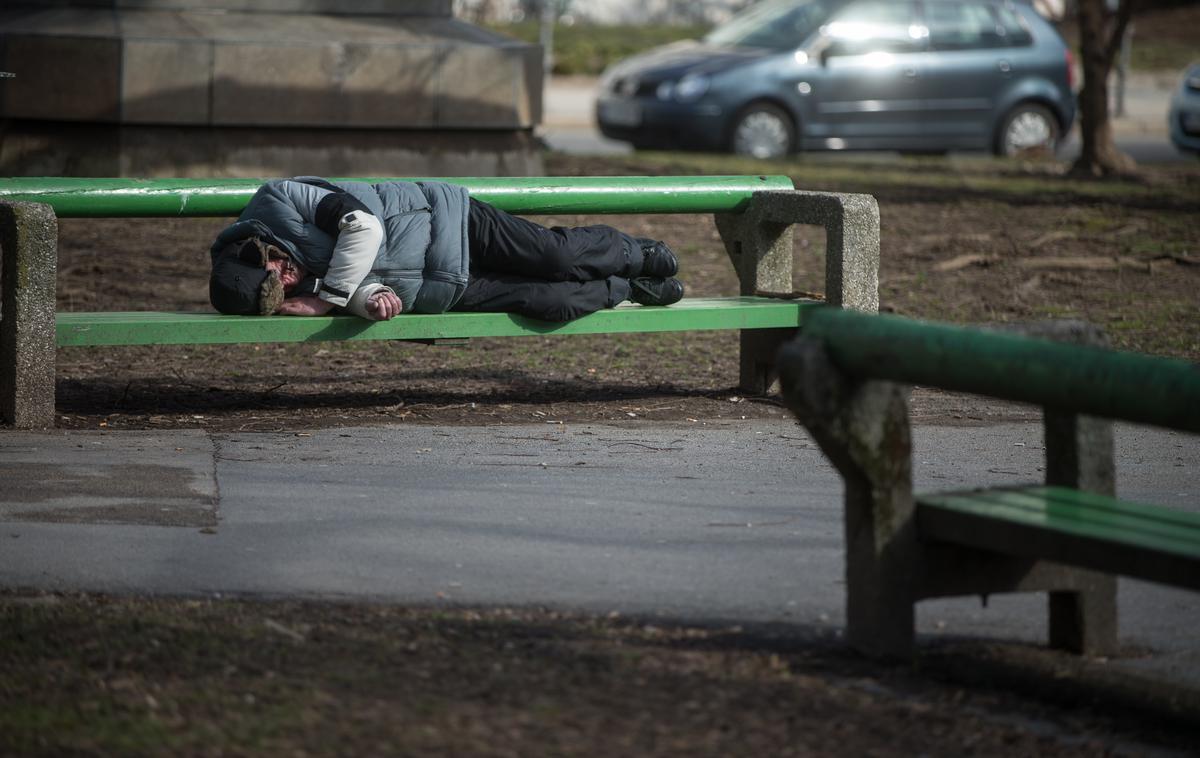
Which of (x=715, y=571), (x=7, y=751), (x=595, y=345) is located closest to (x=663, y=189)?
(x=595, y=345)

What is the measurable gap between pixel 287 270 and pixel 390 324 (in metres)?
0.41

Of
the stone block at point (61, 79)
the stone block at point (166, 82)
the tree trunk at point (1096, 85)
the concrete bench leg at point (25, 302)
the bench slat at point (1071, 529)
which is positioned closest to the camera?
the bench slat at point (1071, 529)

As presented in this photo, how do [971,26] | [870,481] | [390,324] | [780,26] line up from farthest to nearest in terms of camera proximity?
[971,26], [780,26], [390,324], [870,481]

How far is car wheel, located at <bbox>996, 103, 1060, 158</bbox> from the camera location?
17.3 meters

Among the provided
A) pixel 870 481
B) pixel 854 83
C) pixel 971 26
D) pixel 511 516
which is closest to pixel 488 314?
pixel 511 516

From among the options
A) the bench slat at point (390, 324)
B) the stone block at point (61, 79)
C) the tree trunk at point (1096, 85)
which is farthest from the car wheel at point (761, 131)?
the bench slat at point (390, 324)

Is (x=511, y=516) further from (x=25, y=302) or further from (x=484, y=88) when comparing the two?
(x=484, y=88)

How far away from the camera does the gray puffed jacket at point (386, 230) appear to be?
232 inches

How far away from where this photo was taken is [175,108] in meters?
11.5

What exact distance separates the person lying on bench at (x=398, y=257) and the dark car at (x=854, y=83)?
9913 millimetres

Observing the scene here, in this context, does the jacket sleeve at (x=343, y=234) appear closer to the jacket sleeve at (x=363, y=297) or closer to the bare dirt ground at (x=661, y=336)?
the jacket sleeve at (x=363, y=297)

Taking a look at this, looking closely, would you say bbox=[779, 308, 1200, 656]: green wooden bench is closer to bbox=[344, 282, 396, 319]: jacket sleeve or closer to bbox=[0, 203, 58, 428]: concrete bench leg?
bbox=[344, 282, 396, 319]: jacket sleeve

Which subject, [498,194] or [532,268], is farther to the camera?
[498,194]

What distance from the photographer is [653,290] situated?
654cm
